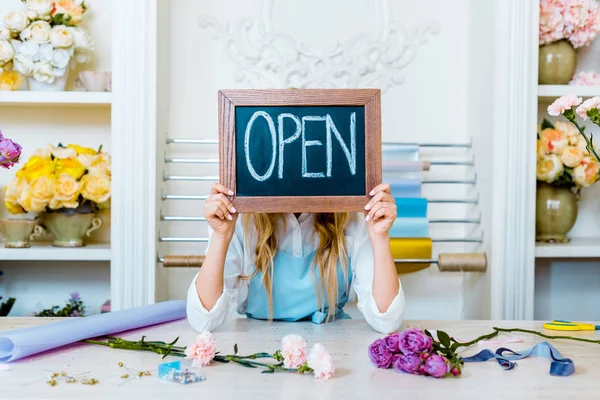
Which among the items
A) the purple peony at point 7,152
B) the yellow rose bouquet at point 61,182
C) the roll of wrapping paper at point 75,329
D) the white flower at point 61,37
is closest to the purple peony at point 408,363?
the roll of wrapping paper at point 75,329

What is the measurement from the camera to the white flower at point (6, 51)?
7.59 feet

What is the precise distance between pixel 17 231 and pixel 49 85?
495 millimetres

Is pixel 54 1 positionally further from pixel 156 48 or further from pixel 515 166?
pixel 515 166

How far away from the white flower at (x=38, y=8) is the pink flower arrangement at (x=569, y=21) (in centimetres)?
161

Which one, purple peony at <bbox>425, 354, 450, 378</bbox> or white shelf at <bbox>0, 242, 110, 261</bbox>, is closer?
purple peony at <bbox>425, 354, 450, 378</bbox>

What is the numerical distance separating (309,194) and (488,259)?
44.6 inches

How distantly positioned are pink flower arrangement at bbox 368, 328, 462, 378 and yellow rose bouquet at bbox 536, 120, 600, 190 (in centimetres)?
127

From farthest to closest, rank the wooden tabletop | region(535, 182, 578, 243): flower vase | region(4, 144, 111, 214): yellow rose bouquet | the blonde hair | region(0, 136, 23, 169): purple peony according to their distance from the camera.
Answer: region(535, 182, 578, 243): flower vase → region(4, 144, 111, 214): yellow rose bouquet → the blonde hair → region(0, 136, 23, 169): purple peony → the wooden tabletop

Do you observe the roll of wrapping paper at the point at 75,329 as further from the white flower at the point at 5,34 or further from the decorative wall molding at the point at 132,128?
the white flower at the point at 5,34

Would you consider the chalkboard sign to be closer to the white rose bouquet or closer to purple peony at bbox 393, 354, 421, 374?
purple peony at bbox 393, 354, 421, 374

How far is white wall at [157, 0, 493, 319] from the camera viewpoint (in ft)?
8.52

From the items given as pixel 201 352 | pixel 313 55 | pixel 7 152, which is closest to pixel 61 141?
pixel 313 55

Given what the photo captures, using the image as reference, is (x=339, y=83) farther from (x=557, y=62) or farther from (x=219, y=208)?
(x=219, y=208)

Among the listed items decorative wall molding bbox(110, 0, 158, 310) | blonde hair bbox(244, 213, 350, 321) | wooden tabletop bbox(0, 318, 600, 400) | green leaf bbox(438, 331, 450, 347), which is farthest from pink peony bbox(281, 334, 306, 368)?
decorative wall molding bbox(110, 0, 158, 310)
